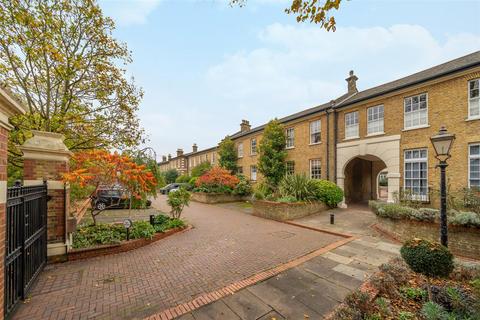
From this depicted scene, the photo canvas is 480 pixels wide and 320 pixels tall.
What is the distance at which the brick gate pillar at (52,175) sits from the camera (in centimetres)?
484

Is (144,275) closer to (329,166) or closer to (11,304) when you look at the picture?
(11,304)

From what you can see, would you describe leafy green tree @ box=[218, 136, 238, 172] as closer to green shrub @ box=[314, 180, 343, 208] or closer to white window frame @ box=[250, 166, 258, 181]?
white window frame @ box=[250, 166, 258, 181]

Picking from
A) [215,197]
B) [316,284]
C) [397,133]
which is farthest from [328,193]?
[215,197]

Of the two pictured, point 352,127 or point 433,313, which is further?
point 352,127

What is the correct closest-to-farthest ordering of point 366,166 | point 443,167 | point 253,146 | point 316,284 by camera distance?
point 316,284, point 443,167, point 366,166, point 253,146

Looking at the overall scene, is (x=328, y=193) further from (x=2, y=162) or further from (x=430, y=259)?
(x=2, y=162)

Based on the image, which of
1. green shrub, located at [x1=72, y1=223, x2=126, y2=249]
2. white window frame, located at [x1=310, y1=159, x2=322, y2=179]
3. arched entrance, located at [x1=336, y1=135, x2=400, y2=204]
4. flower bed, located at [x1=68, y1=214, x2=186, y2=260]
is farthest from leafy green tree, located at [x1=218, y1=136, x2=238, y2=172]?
green shrub, located at [x1=72, y1=223, x2=126, y2=249]

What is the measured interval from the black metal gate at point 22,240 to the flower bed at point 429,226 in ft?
34.1

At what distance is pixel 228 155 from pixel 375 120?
48.1 feet

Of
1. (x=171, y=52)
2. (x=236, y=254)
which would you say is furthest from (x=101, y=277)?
(x=171, y=52)

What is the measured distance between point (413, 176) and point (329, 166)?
4.65 metres

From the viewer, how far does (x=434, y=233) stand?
21.3 ft

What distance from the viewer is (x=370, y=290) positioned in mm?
3482

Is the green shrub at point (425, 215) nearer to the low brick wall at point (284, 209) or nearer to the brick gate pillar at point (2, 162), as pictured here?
the low brick wall at point (284, 209)
